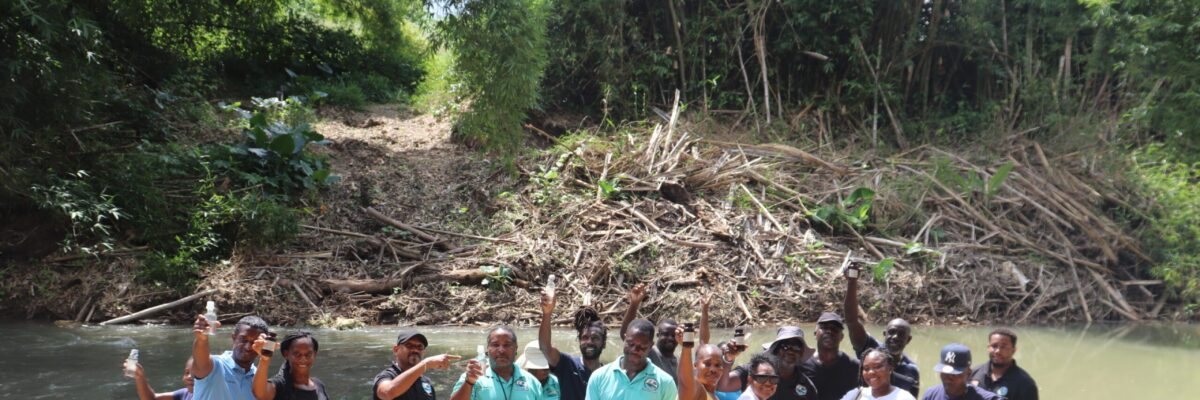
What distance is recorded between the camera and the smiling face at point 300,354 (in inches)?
180

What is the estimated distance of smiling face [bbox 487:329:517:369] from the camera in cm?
479

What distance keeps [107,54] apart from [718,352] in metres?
10.7

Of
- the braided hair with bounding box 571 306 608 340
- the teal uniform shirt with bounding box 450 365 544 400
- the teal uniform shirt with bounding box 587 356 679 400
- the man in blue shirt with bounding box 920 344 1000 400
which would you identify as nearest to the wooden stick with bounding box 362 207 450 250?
the braided hair with bounding box 571 306 608 340

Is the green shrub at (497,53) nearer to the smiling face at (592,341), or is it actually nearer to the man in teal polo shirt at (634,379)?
the smiling face at (592,341)

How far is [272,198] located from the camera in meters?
12.3

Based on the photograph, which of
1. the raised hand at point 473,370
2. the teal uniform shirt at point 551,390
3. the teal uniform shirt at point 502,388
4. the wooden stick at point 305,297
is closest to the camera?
the raised hand at point 473,370

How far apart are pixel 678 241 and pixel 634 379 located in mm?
7421

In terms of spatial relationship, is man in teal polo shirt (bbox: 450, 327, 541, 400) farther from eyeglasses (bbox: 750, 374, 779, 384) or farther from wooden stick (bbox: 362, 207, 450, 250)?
A: wooden stick (bbox: 362, 207, 450, 250)

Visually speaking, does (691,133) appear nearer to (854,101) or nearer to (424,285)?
(854,101)

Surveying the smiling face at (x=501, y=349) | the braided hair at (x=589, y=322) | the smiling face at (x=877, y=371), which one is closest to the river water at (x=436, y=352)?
the braided hair at (x=589, y=322)

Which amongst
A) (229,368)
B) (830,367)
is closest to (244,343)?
(229,368)

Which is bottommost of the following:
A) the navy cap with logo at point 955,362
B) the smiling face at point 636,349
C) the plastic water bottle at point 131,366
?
the navy cap with logo at point 955,362

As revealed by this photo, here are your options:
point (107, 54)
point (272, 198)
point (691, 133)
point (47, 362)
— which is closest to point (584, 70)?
point (691, 133)

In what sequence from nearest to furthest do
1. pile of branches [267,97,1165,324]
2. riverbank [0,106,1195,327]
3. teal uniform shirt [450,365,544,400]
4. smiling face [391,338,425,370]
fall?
smiling face [391,338,425,370], teal uniform shirt [450,365,544,400], riverbank [0,106,1195,327], pile of branches [267,97,1165,324]
